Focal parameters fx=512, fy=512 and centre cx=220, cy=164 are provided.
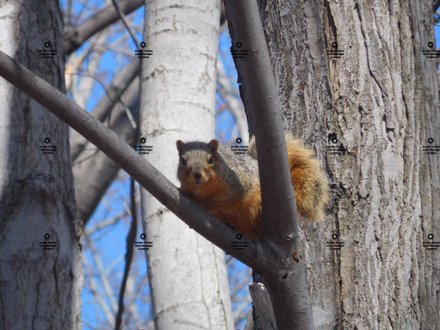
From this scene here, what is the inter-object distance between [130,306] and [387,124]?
8203 mm

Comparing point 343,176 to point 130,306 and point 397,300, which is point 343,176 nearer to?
point 397,300

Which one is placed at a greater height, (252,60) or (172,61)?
(172,61)

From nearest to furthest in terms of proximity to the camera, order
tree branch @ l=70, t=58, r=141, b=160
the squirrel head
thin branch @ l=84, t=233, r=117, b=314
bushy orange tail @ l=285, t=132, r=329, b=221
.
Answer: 1. bushy orange tail @ l=285, t=132, r=329, b=221
2. the squirrel head
3. tree branch @ l=70, t=58, r=141, b=160
4. thin branch @ l=84, t=233, r=117, b=314

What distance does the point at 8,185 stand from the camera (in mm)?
2703

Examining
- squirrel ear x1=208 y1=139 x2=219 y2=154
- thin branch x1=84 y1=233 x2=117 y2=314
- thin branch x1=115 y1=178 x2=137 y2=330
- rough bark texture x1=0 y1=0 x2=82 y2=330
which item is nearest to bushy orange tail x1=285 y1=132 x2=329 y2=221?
squirrel ear x1=208 y1=139 x2=219 y2=154

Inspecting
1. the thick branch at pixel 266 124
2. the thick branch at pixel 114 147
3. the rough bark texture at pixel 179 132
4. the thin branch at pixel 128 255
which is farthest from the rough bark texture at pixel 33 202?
the thick branch at pixel 266 124

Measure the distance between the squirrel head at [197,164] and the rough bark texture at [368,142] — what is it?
42 centimetres

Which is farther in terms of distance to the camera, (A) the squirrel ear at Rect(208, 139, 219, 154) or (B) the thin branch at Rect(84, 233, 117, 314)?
(B) the thin branch at Rect(84, 233, 117, 314)

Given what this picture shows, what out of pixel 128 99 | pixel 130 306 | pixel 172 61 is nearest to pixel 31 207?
pixel 172 61

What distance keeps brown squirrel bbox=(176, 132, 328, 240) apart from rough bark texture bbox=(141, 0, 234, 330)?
1.82ft

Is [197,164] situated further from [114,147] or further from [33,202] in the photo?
[33,202]

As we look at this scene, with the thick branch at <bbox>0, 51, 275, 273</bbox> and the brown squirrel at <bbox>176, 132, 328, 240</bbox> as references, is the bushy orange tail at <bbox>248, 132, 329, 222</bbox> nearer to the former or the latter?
the brown squirrel at <bbox>176, 132, 328, 240</bbox>

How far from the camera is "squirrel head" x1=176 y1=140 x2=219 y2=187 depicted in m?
2.17

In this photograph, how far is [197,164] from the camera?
2252 millimetres
